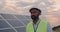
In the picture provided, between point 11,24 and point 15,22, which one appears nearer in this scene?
point 11,24

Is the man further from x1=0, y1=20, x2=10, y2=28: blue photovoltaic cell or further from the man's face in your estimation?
x1=0, y1=20, x2=10, y2=28: blue photovoltaic cell

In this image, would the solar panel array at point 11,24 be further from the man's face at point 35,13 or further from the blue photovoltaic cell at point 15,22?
the man's face at point 35,13

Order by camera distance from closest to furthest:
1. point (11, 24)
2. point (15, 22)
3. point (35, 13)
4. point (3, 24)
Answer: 1. point (35, 13)
2. point (3, 24)
3. point (11, 24)
4. point (15, 22)

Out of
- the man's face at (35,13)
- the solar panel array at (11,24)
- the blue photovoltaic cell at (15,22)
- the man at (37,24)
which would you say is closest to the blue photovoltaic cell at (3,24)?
the solar panel array at (11,24)

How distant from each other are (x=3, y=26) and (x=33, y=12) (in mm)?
6084

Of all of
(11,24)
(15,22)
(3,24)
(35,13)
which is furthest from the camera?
(15,22)

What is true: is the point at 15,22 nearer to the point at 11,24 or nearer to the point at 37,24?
the point at 11,24

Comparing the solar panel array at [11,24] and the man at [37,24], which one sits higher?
the man at [37,24]

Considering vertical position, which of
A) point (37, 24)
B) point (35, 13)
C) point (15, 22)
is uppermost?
point (35, 13)

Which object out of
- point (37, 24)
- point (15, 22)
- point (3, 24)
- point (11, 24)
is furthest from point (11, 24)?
point (37, 24)

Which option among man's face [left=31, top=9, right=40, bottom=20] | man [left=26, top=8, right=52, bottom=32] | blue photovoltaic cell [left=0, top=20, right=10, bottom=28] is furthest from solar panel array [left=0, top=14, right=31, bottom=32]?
man's face [left=31, top=9, right=40, bottom=20]

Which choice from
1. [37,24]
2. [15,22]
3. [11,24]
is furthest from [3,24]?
[37,24]

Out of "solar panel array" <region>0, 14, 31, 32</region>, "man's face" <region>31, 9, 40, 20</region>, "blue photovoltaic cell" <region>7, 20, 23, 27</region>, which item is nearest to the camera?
"man's face" <region>31, 9, 40, 20</region>

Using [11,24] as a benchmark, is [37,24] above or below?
above
